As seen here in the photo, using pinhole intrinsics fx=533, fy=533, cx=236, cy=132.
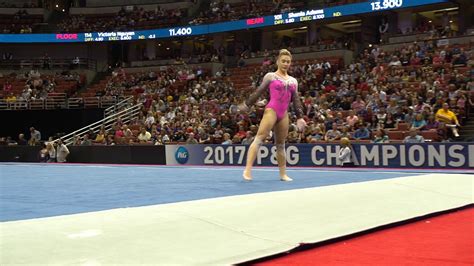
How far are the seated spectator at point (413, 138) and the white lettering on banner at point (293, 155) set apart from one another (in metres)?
2.82

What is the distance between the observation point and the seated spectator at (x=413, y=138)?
12.4m

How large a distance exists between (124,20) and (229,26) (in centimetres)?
865

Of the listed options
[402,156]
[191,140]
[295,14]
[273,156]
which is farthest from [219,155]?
[295,14]

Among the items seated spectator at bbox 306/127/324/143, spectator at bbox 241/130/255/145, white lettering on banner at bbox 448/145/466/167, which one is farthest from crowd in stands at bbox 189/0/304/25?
white lettering on banner at bbox 448/145/466/167

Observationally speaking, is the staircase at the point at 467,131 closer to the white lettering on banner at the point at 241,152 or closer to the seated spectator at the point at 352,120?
the seated spectator at the point at 352,120

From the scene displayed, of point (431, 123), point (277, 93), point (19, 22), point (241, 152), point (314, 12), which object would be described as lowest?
point (241, 152)

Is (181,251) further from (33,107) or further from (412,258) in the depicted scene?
(33,107)

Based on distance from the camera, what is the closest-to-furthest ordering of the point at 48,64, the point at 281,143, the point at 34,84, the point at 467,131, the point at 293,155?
the point at 281,143
the point at 467,131
the point at 293,155
the point at 34,84
the point at 48,64

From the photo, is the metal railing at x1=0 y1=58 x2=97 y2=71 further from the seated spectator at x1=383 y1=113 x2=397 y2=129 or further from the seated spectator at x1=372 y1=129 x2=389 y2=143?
the seated spectator at x1=372 y1=129 x2=389 y2=143

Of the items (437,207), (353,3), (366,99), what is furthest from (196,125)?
(437,207)

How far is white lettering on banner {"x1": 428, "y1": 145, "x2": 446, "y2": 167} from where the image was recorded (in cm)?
1168

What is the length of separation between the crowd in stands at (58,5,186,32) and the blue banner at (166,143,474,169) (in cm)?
1949

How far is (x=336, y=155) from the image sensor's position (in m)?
13.4

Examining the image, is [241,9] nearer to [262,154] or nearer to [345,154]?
[262,154]
